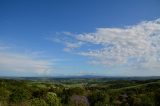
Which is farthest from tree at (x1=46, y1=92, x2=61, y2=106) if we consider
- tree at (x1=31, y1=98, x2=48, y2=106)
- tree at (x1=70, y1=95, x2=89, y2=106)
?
tree at (x1=70, y1=95, x2=89, y2=106)

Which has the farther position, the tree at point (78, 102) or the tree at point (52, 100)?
the tree at point (52, 100)

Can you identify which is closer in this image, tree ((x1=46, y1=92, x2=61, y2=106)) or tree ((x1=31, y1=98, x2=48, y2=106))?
tree ((x1=31, y1=98, x2=48, y2=106))

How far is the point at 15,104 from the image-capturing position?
23.8 metres

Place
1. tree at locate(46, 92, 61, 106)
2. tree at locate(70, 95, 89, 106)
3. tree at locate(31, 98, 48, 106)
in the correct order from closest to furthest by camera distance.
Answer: tree at locate(31, 98, 48, 106) → tree at locate(70, 95, 89, 106) → tree at locate(46, 92, 61, 106)

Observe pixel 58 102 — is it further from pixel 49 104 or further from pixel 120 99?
pixel 120 99

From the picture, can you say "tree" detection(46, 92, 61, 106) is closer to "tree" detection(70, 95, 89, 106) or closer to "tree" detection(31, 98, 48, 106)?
"tree" detection(31, 98, 48, 106)

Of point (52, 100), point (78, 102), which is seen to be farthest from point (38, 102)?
point (78, 102)

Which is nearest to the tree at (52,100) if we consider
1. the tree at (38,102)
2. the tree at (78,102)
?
the tree at (38,102)

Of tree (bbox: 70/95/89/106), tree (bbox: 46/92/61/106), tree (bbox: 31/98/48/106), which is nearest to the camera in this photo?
tree (bbox: 31/98/48/106)

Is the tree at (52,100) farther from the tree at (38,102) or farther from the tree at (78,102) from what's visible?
the tree at (78,102)

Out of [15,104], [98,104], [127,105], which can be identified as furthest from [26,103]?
[127,105]

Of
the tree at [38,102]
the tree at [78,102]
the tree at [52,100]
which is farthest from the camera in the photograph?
the tree at [52,100]

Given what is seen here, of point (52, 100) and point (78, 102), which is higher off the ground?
point (52, 100)

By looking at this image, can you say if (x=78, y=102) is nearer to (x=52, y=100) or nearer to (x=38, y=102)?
(x=52, y=100)
